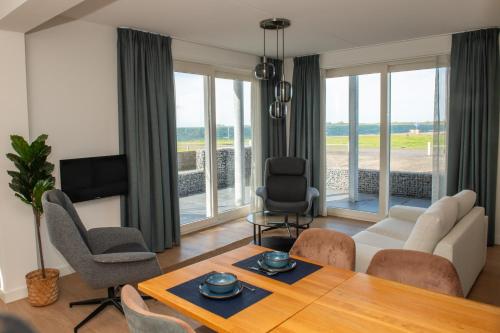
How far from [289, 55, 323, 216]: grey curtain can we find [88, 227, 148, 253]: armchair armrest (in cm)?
332

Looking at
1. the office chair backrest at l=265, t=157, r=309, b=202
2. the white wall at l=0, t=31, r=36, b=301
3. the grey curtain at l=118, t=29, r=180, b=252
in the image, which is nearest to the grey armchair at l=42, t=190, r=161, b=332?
the white wall at l=0, t=31, r=36, b=301

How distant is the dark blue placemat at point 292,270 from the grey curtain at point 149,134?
8.31ft

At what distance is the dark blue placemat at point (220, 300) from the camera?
1699mm

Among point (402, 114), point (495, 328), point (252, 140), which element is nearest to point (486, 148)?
point (402, 114)

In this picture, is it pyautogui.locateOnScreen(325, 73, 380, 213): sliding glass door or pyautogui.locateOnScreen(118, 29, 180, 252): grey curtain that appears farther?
pyautogui.locateOnScreen(325, 73, 380, 213): sliding glass door

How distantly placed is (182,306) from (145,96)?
3215 mm

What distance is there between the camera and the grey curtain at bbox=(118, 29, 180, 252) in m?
4.37

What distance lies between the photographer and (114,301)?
3.21 meters

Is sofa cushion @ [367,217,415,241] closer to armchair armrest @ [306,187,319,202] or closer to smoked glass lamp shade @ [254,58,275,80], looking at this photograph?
armchair armrest @ [306,187,319,202]

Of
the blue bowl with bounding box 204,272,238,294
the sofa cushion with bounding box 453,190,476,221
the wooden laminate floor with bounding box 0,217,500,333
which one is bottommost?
the wooden laminate floor with bounding box 0,217,500,333

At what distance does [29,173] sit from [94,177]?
82 cm

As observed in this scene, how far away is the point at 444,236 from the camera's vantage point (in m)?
3.04

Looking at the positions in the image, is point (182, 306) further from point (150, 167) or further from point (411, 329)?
point (150, 167)

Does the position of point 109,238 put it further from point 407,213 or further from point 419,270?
point 407,213
